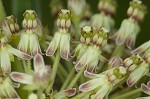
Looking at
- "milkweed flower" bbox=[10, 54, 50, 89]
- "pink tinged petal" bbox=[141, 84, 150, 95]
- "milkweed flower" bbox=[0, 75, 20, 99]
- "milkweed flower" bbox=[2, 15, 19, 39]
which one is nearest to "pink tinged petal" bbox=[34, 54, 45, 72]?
"milkweed flower" bbox=[10, 54, 50, 89]

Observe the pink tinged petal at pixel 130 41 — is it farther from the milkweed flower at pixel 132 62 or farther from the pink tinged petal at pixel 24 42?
the pink tinged petal at pixel 24 42

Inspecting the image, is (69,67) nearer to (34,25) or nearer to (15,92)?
(34,25)

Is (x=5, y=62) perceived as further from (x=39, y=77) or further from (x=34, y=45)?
(x=39, y=77)

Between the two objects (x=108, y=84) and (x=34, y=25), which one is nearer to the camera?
(x=108, y=84)

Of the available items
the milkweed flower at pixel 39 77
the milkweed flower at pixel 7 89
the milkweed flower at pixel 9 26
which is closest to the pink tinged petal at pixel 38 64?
the milkweed flower at pixel 39 77

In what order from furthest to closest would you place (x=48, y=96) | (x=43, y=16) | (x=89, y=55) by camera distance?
(x=43, y=16) < (x=89, y=55) < (x=48, y=96)

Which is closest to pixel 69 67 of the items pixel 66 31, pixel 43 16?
pixel 66 31

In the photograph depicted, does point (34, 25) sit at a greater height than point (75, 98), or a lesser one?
greater
